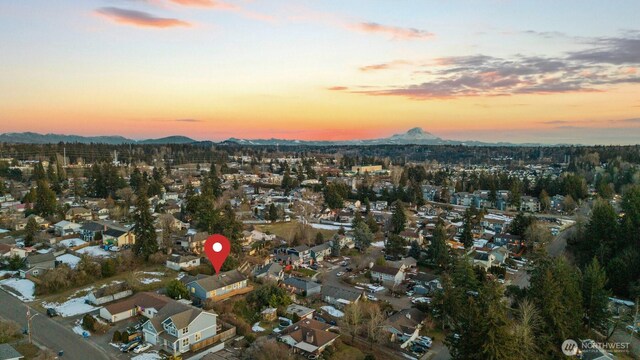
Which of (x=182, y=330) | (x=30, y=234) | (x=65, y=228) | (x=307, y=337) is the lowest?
(x=307, y=337)

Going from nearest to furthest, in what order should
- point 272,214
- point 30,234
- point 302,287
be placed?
point 302,287 < point 30,234 < point 272,214

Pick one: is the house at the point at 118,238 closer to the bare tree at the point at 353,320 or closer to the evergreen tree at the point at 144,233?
the evergreen tree at the point at 144,233

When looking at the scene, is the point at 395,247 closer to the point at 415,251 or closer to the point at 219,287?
the point at 415,251

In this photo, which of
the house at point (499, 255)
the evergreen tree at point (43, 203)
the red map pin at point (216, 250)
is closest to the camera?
the red map pin at point (216, 250)

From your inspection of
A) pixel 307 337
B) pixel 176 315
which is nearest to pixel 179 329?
pixel 176 315

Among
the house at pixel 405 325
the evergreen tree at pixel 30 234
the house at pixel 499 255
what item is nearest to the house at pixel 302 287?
the house at pixel 405 325

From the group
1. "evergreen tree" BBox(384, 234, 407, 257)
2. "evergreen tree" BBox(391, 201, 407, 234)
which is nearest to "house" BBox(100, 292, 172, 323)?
"evergreen tree" BBox(384, 234, 407, 257)

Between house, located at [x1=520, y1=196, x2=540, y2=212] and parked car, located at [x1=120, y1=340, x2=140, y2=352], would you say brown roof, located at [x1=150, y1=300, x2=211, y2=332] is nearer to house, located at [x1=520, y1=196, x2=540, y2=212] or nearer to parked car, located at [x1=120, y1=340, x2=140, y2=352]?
parked car, located at [x1=120, y1=340, x2=140, y2=352]
